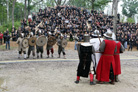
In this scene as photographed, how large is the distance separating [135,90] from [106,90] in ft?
3.07

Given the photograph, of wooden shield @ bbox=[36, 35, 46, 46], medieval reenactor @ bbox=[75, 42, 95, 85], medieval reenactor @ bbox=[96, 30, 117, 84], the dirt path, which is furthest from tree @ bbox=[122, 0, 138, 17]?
medieval reenactor @ bbox=[75, 42, 95, 85]

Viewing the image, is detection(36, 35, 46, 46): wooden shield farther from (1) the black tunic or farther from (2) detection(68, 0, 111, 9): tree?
(2) detection(68, 0, 111, 9): tree

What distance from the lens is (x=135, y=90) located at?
5098 mm

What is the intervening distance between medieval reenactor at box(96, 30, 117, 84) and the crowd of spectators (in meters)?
11.8

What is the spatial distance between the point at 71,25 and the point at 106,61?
1523cm

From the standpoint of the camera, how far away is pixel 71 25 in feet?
66.9

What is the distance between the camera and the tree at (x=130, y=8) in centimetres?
4792

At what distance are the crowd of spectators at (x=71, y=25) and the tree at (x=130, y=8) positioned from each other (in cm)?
2618

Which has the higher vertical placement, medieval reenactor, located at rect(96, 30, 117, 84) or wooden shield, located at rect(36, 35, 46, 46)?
wooden shield, located at rect(36, 35, 46, 46)

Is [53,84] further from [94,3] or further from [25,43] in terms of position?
[94,3]

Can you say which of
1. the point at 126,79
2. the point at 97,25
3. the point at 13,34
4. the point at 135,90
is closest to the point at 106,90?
the point at 135,90

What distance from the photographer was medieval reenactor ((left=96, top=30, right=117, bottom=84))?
552 cm

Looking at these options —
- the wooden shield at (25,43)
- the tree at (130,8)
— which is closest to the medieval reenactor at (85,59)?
the wooden shield at (25,43)

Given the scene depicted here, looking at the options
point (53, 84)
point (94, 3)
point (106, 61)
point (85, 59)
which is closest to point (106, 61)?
point (106, 61)
